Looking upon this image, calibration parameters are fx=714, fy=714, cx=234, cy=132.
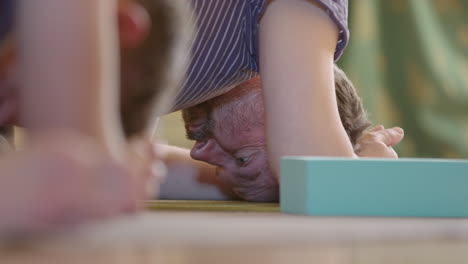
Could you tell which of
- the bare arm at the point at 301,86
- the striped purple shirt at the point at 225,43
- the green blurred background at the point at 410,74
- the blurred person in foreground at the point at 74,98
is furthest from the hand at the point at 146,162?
the green blurred background at the point at 410,74

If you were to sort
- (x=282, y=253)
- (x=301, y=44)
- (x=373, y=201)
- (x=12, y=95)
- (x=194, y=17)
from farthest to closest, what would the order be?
(x=194, y=17)
(x=301, y=44)
(x=373, y=201)
(x=12, y=95)
(x=282, y=253)

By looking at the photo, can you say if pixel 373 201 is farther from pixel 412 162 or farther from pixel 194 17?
pixel 194 17

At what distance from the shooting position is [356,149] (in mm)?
1143

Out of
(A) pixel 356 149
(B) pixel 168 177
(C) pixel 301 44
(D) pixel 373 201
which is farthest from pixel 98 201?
(B) pixel 168 177

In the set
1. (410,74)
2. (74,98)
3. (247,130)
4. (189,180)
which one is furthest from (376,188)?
(410,74)

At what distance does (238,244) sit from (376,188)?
0.97 ft

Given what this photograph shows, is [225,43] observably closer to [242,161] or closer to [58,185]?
[242,161]

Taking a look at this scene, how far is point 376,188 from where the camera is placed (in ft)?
2.05

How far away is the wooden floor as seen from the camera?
304mm

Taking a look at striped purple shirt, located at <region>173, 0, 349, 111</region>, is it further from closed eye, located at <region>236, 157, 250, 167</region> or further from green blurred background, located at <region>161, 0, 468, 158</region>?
green blurred background, located at <region>161, 0, 468, 158</region>

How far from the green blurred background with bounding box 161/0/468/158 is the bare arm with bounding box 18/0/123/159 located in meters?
1.67

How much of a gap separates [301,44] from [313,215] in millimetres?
307

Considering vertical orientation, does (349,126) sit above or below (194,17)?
below

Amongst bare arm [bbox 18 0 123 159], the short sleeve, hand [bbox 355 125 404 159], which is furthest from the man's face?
bare arm [bbox 18 0 123 159]
